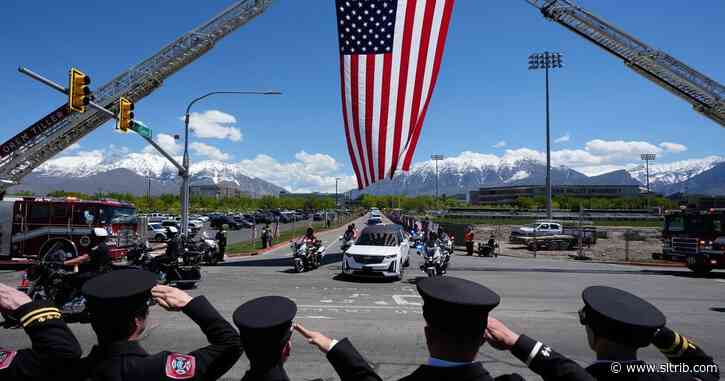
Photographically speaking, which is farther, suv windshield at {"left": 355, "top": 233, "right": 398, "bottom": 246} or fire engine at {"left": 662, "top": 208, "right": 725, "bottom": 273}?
fire engine at {"left": 662, "top": 208, "right": 725, "bottom": 273}

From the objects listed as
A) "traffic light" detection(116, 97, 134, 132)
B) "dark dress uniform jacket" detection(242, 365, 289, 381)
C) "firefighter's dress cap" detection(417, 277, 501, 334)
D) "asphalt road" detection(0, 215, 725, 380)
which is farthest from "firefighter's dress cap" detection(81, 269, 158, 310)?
"traffic light" detection(116, 97, 134, 132)

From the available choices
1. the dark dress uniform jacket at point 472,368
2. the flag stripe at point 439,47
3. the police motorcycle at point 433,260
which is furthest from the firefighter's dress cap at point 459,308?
the flag stripe at point 439,47

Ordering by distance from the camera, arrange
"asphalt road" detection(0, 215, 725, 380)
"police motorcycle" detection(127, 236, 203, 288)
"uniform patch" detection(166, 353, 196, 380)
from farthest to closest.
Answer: "police motorcycle" detection(127, 236, 203, 288), "asphalt road" detection(0, 215, 725, 380), "uniform patch" detection(166, 353, 196, 380)

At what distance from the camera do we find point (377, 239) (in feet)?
51.8

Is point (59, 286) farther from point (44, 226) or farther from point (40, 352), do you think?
point (44, 226)

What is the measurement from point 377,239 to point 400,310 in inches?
255

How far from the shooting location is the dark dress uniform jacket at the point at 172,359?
197 cm

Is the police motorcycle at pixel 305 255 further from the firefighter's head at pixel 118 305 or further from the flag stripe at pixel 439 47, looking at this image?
the firefighter's head at pixel 118 305

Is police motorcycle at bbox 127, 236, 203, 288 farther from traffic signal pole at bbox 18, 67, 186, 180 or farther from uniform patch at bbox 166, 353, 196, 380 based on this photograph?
uniform patch at bbox 166, 353, 196, 380

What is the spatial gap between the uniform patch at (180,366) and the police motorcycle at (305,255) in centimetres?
1422

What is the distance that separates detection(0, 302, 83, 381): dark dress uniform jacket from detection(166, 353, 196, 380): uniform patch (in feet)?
1.48

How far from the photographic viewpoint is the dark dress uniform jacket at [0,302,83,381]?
209 cm

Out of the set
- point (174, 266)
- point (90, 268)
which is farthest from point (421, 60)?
point (90, 268)

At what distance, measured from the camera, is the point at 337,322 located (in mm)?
8148
